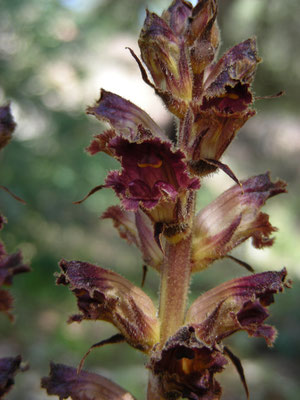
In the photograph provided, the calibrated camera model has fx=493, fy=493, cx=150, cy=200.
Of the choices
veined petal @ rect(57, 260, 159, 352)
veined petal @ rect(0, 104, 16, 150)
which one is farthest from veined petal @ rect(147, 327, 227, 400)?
veined petal @ rect(0, 104, 16, 150)

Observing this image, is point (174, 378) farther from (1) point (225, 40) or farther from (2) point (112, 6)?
(2) point (112, 6)

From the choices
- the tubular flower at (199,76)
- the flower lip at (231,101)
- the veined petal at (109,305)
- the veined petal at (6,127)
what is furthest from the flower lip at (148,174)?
the veined petal at (6,127)

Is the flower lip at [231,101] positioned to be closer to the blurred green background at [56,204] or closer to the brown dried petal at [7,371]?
the brown dried petal at [7,371]

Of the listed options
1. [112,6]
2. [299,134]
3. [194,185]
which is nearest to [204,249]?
[194,185]

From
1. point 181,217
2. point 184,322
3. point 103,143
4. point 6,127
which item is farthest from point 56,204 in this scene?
point 181,217

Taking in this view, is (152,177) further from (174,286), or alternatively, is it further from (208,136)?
(174,286)

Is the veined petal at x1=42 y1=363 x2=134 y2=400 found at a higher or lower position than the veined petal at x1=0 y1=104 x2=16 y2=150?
lower

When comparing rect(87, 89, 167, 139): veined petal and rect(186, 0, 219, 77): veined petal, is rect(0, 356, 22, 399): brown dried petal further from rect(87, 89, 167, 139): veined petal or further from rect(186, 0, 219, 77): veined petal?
rect(186, 0, 219, 77): veined petal
